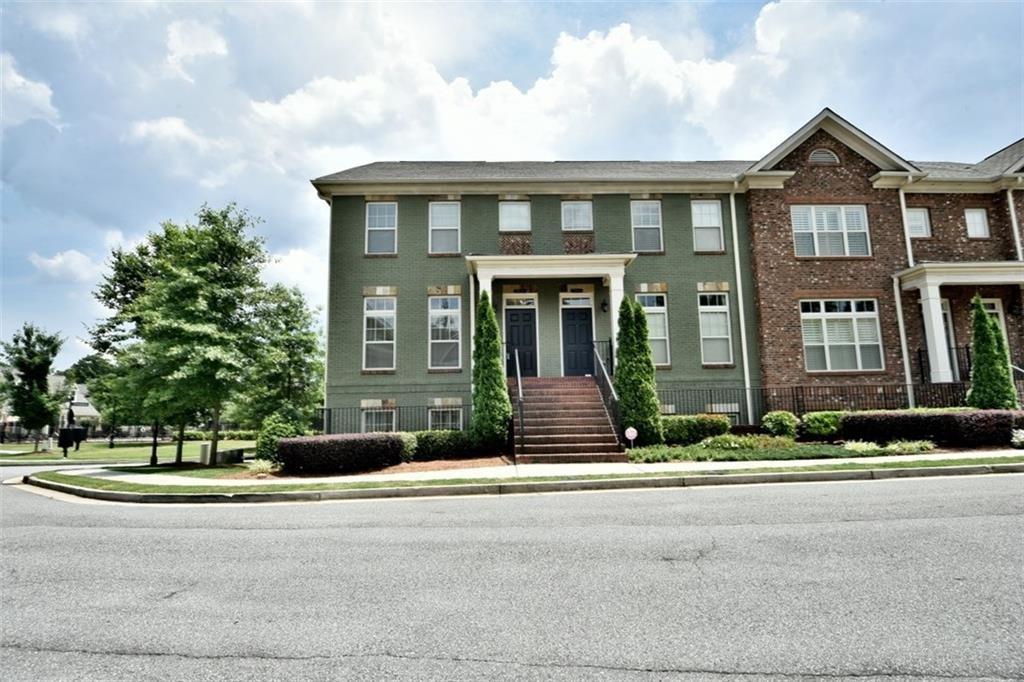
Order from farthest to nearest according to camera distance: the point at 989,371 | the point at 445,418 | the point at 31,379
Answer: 1. the point at 31,379
2. the point at 445,418
3. the point at 989,371

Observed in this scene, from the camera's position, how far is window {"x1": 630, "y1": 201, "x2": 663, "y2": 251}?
19.6 meters

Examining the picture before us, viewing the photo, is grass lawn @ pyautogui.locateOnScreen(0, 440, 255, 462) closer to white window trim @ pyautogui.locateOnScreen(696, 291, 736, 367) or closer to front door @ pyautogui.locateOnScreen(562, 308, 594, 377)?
front door @ pyautogui.locateOnScreen(562, 308, 594, 377)

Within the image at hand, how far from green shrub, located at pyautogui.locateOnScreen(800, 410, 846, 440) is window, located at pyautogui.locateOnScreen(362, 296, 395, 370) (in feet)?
39.5

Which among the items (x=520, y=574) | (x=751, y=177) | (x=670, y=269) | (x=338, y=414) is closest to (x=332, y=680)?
(x=520, y=574)

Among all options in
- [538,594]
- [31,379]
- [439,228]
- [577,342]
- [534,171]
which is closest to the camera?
[538,594]

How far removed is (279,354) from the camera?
18.6 meters

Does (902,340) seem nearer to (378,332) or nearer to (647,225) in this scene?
(647,225)

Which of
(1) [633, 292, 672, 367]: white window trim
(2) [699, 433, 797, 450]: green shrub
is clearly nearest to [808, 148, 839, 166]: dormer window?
(1) [633, 292, 672, 367]: white window trim

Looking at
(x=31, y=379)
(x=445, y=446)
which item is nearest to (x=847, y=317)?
(x=445, y=446)

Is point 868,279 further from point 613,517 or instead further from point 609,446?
point 613,517

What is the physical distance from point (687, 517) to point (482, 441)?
839cm

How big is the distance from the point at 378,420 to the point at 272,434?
3.76 metres

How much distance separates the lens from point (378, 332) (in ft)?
61.8

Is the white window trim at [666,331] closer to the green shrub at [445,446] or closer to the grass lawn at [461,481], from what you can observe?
the green shrub at [445,446]
